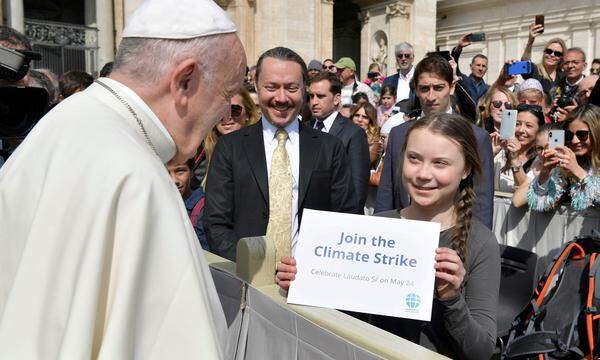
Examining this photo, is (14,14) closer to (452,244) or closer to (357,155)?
(357,155)

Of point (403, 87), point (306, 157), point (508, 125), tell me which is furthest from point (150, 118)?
point (403, 87)

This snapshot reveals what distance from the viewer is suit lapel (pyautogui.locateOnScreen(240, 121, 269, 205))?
346 cm

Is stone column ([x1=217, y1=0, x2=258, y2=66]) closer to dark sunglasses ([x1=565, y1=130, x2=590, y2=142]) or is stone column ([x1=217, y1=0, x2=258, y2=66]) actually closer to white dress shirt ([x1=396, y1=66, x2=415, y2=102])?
white dress shirt ([x1=396, y1=66, x2=415, y2=102])

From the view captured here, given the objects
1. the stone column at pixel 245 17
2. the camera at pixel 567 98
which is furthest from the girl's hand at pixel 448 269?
the stone column at pixel 245 17

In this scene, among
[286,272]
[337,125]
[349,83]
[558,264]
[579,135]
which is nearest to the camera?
[286,272]

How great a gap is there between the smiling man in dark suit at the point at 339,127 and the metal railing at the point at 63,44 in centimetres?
1004

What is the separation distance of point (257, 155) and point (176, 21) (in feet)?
6.64

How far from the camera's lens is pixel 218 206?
3.45 metres

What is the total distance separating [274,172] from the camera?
346cm

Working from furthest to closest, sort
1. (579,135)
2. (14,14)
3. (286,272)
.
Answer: (14,14), (579,135), (286,272)

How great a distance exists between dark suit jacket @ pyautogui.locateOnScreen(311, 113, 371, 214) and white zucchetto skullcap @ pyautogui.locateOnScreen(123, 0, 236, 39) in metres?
3.26

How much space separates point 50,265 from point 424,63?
3.49m

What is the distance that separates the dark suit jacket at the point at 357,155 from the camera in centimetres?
486

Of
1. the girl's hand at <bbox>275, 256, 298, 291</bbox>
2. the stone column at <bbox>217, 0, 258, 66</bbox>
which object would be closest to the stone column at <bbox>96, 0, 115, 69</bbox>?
the stone column at <bbox>217, 0, 258, 66</bbox>
